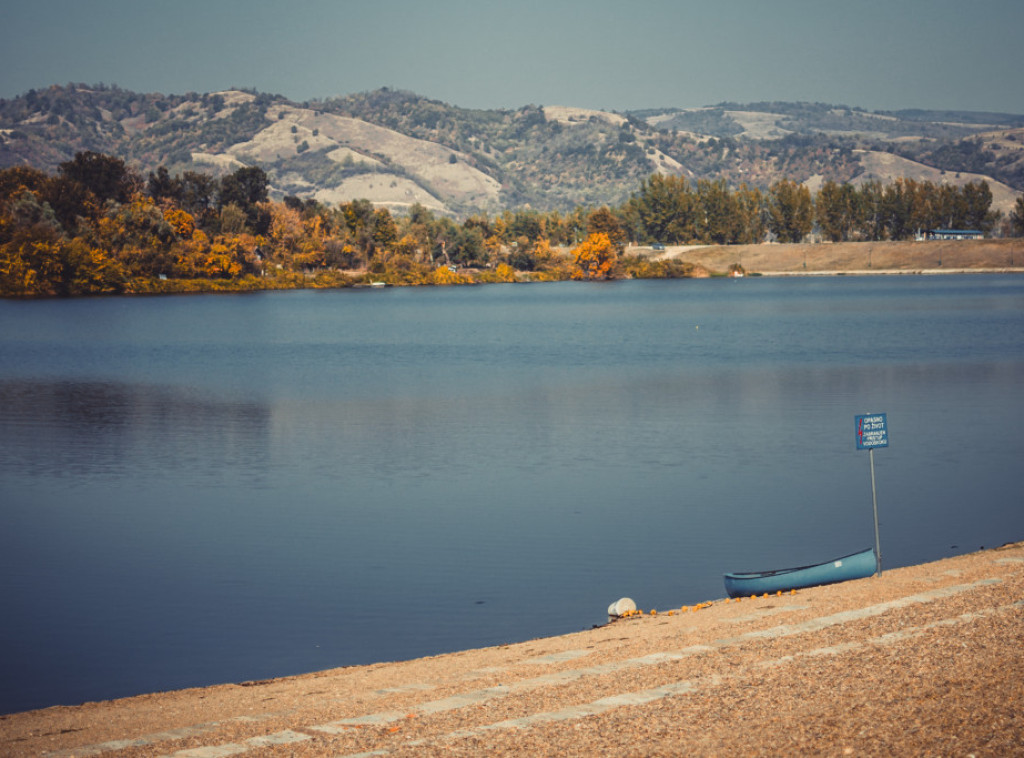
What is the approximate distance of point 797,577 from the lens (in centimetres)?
1616

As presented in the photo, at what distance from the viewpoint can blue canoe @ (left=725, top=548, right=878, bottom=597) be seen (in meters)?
16.1

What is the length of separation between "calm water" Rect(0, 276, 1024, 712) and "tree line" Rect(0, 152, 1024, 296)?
243 feet

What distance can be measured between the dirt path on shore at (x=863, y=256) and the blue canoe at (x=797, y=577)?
171 m

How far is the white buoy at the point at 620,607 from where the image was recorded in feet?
51.3

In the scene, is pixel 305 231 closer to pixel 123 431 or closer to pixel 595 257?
pixel 595 257

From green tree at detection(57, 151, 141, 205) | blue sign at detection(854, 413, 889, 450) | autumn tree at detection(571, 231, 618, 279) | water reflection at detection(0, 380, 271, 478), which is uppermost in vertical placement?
green tree at detection(57, 151, 141, 205)

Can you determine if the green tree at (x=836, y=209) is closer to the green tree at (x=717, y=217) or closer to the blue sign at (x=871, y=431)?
the green tree at (x=717, y=217)

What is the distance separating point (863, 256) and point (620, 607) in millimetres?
179563

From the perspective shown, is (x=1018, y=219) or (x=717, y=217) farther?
(x=717, y=217)

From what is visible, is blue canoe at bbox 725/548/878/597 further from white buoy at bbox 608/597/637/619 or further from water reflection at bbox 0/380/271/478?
water reflection at bbox 0/380/271/478

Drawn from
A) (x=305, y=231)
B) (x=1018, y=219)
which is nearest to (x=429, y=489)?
(x=305, y=231)

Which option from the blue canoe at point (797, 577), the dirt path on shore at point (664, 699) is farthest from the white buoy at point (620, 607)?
the blue canoe at point (797, 577)

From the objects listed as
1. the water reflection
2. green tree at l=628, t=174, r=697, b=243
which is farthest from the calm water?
green tree at l=628, t=174, r=697, b=243

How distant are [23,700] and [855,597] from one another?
10440 millimetres
